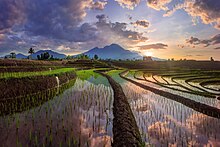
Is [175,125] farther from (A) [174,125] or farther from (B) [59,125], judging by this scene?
(B) [59,125]

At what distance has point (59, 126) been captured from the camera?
316 inches

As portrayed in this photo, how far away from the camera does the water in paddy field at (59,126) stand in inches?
261

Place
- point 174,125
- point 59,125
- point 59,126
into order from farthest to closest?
point 174,125 → point 59,125 → point 59,126

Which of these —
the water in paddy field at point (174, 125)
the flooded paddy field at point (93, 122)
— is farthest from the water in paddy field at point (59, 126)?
the water in paddy field at point (174, 125)

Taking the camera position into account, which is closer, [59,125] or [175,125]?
[59,125]

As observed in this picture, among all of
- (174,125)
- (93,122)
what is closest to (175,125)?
(174,125)

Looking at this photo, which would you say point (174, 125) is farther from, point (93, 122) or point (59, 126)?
point (59, 126)

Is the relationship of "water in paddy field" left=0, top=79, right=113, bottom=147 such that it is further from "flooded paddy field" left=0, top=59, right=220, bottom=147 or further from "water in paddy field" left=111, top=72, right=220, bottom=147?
"water in paddy field" left=111, top=72, right=220, bottom=147

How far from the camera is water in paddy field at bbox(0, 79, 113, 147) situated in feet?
21.8

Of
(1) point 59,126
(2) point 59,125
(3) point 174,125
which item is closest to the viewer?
(1) point 59,126

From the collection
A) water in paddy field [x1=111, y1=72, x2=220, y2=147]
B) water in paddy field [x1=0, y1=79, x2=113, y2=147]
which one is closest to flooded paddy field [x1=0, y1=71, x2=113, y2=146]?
water in paddy field [x1=0, y1=79, x2=113, y2=147]

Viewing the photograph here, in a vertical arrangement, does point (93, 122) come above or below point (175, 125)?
above

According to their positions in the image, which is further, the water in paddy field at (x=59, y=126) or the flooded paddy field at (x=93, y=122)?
the flooded paddy field at (x=93, y=122)

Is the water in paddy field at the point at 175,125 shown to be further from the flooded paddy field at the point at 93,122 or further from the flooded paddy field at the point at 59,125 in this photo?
the flooded paddy field at the point at 59,125
